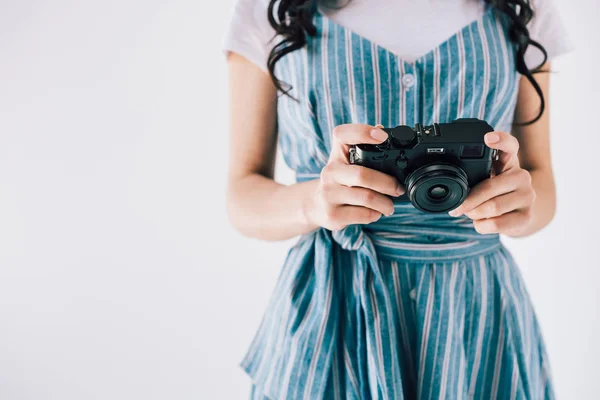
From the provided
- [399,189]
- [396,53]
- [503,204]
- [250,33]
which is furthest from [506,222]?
[250,33]

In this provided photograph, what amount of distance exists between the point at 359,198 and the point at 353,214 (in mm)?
29

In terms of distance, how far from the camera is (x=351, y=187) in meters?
0.46

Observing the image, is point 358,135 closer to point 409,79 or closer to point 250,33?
point 409,79

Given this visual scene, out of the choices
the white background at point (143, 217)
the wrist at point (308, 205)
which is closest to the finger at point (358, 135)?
the wrist at point (308, 205)


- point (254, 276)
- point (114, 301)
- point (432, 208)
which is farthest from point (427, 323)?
point (114, 301)

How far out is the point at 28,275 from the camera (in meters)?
0.98

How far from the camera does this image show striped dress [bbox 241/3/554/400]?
1.78 ft

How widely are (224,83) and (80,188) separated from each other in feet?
1.26

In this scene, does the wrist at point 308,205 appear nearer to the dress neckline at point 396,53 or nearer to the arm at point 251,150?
the arm at point 251,150

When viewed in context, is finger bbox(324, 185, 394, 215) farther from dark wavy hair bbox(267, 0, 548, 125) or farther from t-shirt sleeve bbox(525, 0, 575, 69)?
t-shirt sleeve bbox(525, 0, 575, 69)

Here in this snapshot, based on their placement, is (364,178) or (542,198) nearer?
(364,178)

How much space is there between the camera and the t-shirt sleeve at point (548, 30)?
25.4 inches

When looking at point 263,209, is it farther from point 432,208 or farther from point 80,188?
point 80,188

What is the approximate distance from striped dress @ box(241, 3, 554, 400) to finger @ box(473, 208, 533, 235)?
0.09m
